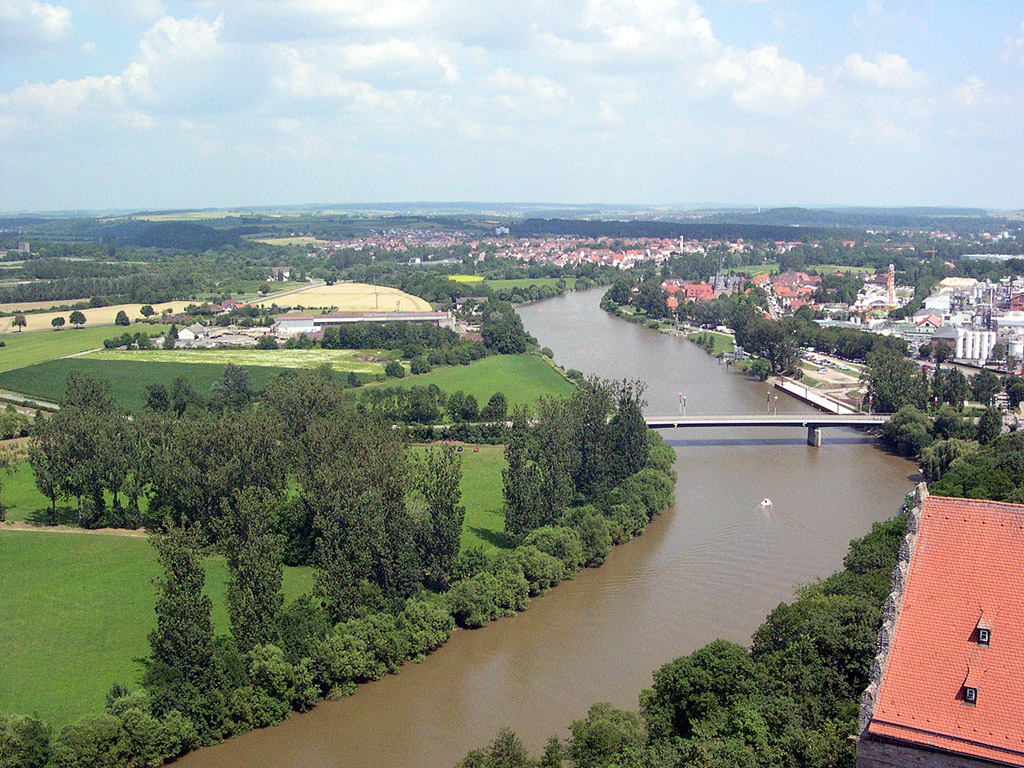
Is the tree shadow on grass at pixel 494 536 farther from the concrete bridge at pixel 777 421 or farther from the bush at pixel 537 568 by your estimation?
the concrete bridge at pixel 777 421

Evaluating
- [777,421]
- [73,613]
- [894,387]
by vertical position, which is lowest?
[73,613]

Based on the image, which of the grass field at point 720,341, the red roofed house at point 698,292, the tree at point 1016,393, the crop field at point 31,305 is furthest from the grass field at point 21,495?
the red roofed house at point 698,292

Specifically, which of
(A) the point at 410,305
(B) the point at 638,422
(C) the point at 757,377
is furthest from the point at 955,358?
(A) the point at 410,305

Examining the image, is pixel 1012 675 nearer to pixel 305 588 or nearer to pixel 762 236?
pixel 305 588

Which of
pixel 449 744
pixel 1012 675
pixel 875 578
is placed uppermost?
pixel 1012 675

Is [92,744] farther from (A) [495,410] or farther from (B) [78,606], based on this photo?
(A) [495,410]

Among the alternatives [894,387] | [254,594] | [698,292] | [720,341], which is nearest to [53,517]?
[254,594]
